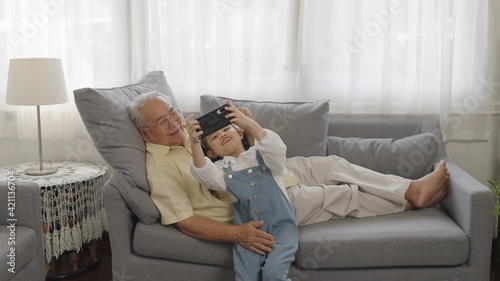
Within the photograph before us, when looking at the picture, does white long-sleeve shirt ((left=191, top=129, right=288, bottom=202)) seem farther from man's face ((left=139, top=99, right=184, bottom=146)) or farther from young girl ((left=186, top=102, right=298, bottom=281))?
man's face ((left=139, top=99, right=184, bottom=146))

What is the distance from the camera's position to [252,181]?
252cm

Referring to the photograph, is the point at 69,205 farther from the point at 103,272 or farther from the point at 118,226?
the point at 118,226

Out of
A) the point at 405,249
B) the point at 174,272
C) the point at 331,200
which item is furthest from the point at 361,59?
the point at 174,272

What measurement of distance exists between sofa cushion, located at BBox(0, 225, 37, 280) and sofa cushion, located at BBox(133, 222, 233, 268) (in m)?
0.42

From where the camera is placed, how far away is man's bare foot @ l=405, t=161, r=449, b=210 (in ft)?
9.18

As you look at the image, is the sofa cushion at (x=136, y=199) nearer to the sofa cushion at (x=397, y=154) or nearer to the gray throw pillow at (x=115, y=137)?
the gray throw pillow at (x=115, y=137)

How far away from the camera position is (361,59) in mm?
3457

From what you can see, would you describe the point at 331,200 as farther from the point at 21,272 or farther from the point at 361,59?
the point at 21,272

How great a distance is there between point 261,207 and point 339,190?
46 centimetres

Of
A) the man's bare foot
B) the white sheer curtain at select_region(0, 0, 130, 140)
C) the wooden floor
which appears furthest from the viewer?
the white sheer curtain at select_region(0, 0, 130, 140)

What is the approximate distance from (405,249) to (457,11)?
1.53 metres

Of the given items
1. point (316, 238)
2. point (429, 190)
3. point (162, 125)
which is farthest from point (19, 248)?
point (429, 190)

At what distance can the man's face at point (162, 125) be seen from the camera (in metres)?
2.66

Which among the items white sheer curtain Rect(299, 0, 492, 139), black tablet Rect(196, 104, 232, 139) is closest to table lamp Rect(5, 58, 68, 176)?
black tablet Rect(196, 104, 232, 139)
